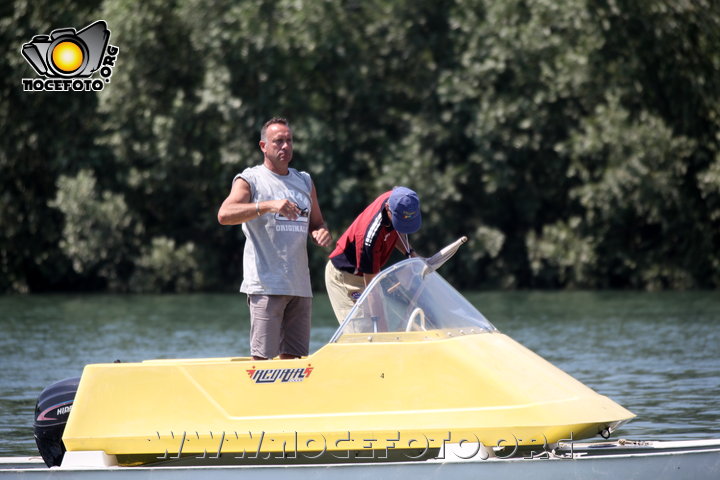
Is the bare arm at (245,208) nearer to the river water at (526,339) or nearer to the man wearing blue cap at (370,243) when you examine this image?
the man wearing blue cap at (370,243)

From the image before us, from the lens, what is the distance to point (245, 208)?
7145mm

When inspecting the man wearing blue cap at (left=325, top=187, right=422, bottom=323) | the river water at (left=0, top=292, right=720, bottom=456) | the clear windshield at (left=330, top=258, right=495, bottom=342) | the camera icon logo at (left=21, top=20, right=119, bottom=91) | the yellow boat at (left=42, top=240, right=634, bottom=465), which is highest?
the camera icon logo at (left=21, top=20, right=119, bottom=91)

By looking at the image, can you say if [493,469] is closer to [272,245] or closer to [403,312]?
[403,312]

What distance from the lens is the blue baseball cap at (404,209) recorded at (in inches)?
285

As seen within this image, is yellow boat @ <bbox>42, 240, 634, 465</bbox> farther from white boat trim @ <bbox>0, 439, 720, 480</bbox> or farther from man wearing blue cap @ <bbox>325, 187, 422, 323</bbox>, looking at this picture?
man wearing blue cap @ <bbox>325, 187, 422, 323</bbox>

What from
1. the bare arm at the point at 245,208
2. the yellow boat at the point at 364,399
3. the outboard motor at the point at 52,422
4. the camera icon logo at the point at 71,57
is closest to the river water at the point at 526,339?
the outboard motor at the point at 52,422

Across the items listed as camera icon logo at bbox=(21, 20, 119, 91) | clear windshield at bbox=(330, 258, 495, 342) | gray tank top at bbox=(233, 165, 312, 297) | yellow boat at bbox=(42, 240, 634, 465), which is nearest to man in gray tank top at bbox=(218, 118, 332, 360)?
gray tank top at bbox=(233, 165, 312, 297)

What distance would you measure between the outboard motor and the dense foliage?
2310 centimetres

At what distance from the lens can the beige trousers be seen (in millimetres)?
7668

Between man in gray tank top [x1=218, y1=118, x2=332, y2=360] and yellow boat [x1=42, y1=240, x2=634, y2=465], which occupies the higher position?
man in gray tank top [x1=218, y1=118, x2=332, y2=360]

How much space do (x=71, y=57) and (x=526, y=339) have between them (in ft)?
47.5

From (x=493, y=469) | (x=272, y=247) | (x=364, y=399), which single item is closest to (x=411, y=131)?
(x=272, y=247)

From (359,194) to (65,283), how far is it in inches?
361

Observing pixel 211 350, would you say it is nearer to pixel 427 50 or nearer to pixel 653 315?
pixel 653 315
